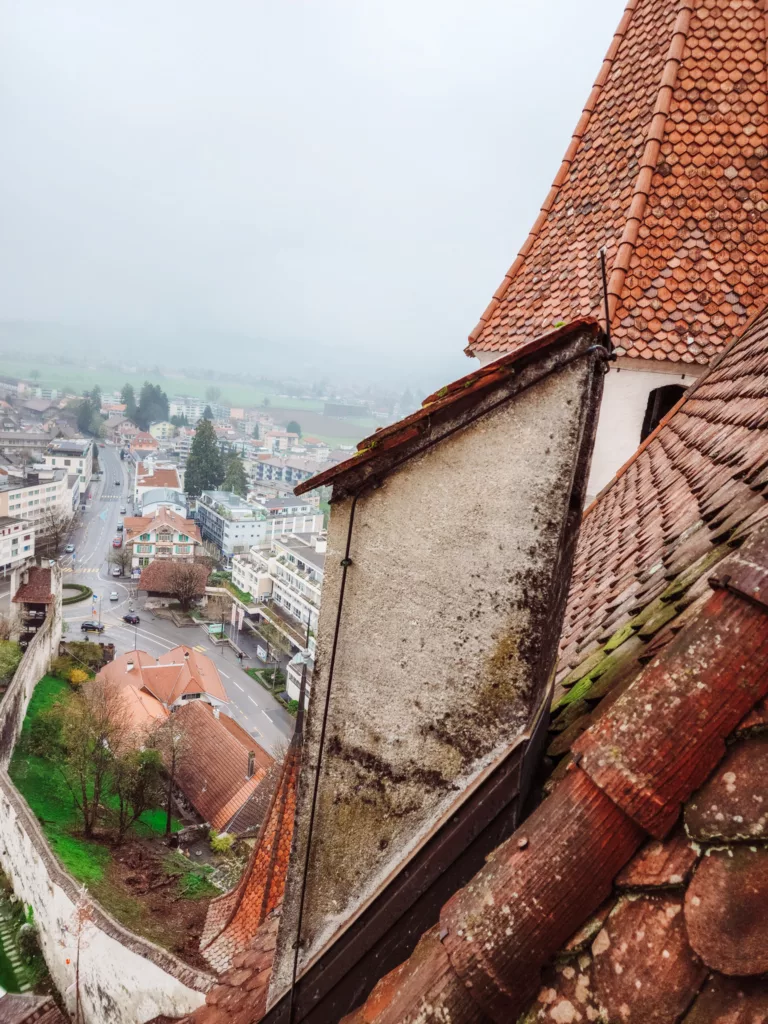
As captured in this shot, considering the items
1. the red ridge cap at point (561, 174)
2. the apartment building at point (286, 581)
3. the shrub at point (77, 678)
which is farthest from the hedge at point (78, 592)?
the red ridge cap at point (561, 174)

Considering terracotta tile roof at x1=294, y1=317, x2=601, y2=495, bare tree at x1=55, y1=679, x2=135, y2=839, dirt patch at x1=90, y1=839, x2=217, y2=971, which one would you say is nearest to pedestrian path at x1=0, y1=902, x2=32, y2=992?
dirt patch at x1=90, y1=839, x2=217, y2=971

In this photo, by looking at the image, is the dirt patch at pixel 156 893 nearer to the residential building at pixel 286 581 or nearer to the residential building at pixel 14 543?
the residential building at pixel 286 581

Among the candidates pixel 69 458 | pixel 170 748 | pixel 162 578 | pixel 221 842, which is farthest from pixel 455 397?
pixel 69 458

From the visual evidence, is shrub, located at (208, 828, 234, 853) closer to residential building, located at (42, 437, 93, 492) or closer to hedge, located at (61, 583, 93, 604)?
hedge, located at (61, 583, 93, 604)

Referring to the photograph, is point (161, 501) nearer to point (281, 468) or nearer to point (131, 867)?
point (281, 468)

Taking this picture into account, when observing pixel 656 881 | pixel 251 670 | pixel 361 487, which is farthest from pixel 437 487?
pixel 251 670

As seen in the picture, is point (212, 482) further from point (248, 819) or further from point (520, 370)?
point (520, 370)
